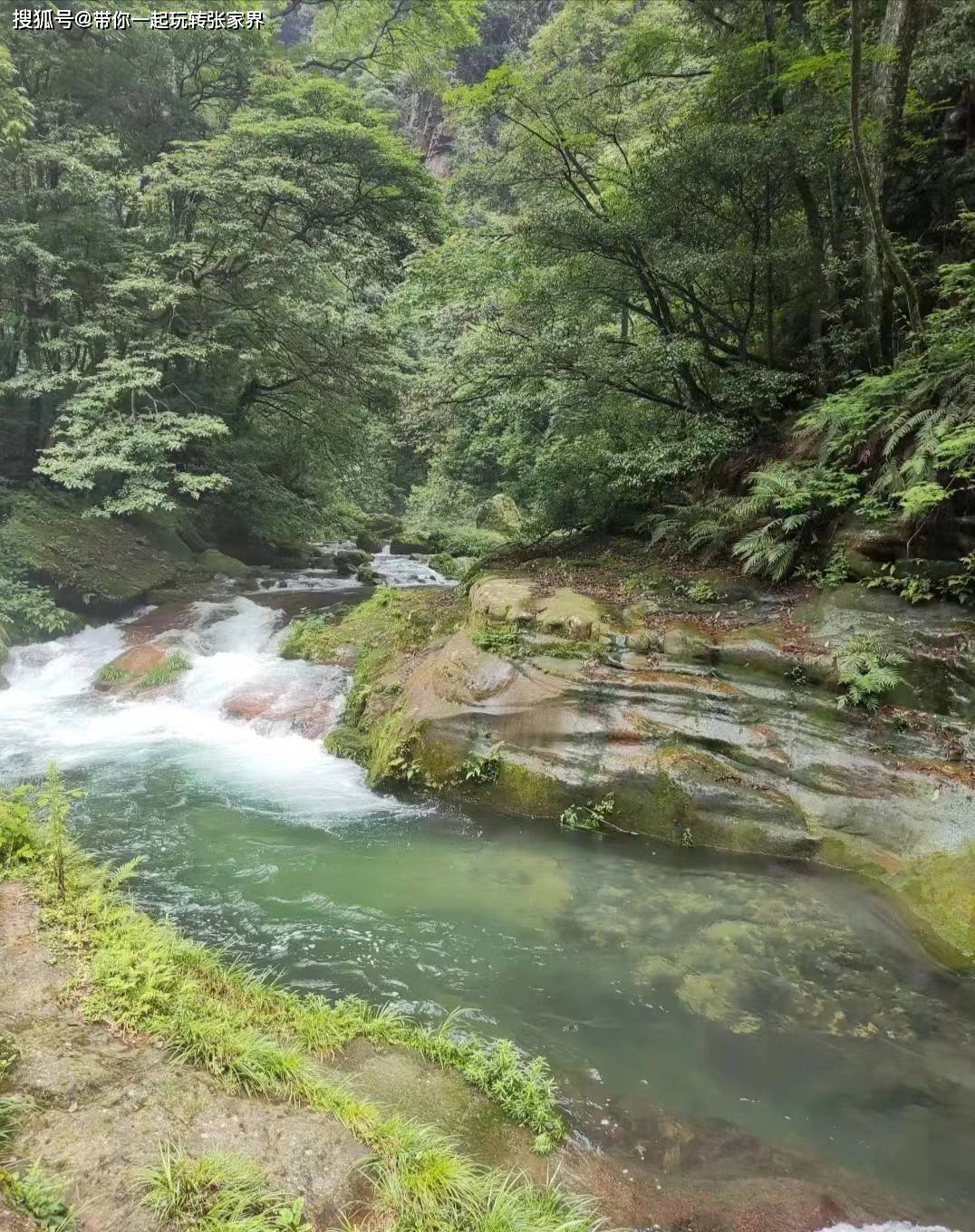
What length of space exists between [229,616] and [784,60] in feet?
41.8

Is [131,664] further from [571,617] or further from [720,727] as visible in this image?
[720,727]

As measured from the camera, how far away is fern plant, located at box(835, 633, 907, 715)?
695cm

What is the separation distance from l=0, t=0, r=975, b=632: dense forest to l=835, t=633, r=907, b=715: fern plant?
3.36 ft

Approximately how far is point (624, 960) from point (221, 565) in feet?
51.4

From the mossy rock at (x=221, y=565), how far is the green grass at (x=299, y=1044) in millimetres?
13268

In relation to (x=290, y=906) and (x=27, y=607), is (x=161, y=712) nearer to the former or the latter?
(x=27, y=607)

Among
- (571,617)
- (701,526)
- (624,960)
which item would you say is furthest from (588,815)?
(701,526)

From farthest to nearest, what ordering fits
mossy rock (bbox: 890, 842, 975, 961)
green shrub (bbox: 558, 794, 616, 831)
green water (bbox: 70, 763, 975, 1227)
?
green shrub (bbox: 558, 794, 616, 831)
mossy rock (bbox: 890, 842, 975, 961)
green water (bbox: 70, 763, 975, 1227)

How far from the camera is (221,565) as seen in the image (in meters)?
18.2

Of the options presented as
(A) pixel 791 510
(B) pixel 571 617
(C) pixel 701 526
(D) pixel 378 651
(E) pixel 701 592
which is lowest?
(D) pixel 378 651

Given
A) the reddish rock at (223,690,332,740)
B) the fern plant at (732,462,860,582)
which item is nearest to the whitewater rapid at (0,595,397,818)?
the reddish rock at (223,690,332,740)

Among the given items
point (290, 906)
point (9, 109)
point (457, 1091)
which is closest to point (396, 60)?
point (9, 109)

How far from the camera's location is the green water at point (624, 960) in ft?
13.0

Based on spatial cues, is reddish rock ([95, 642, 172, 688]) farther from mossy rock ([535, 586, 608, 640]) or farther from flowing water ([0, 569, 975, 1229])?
mossy rock ([535, 586, 608, 640])
